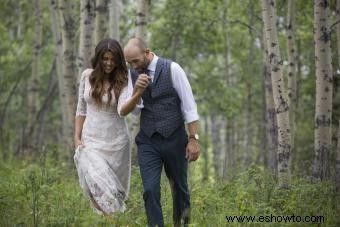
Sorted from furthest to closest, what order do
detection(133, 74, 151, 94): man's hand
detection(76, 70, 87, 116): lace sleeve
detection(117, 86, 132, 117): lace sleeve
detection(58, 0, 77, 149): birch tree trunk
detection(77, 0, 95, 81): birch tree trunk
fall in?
detection(58, 0, 77, 149): birch tree trunk < detection(77, 0, 95, 81): birch tree trunk < detection(76, 70, 87, 116): lace sleeve < detection(117, 86, 132, 117): lace sleeve < detection(133, 74, 151, 94): man's hand

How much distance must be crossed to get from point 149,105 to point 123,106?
0.86 feet

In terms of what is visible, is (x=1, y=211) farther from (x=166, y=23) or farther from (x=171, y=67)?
(x=166, y=23)

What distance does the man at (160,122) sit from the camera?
18.7ft

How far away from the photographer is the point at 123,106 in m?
5.82

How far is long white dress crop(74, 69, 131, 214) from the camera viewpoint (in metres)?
6.09

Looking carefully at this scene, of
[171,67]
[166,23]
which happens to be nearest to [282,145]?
[171,67]

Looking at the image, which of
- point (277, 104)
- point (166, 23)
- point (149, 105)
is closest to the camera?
point (149, 105)

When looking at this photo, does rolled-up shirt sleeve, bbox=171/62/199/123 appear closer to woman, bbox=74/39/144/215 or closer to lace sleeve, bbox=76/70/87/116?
woman, bbox=74/39/144/215

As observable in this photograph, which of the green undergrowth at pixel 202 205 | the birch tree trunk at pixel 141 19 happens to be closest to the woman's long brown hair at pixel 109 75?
the green undergrowth at pixel 202 205

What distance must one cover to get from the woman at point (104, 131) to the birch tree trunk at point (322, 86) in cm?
362

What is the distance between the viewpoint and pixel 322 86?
29.8 ft

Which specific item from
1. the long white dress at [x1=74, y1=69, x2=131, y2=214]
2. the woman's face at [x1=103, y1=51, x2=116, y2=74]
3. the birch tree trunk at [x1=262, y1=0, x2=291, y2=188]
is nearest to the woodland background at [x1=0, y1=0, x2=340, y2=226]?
the birch tree trunk at [x1=262, y1=0, x2=291, y2=188]

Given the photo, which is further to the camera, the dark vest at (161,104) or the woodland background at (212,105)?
the woodland background at (212,105)

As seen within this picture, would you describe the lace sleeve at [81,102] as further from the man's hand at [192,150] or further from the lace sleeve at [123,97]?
the man's hand at [192,150]
